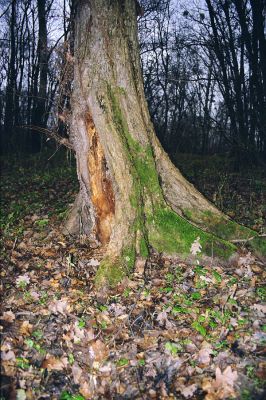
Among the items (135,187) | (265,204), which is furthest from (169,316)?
(265,204)

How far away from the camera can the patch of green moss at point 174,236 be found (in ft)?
15.9

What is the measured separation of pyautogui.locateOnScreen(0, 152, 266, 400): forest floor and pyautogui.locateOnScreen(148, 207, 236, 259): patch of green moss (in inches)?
7.7

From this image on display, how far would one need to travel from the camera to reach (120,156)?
4566 mm

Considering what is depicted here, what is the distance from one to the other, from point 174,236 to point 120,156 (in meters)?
1.46

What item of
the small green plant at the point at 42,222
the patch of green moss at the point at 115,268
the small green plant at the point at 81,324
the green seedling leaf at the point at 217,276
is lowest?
the small green plant at the point at 81,324

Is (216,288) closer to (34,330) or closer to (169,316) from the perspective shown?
(169,316)

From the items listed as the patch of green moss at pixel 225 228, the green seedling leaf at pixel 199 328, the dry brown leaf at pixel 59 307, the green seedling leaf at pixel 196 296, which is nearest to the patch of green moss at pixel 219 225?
the patch of green moss at pixel 225 228

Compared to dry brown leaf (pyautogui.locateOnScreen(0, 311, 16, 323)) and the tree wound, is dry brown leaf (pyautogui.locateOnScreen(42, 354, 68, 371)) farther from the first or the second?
the tree wound

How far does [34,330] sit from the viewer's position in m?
3.54

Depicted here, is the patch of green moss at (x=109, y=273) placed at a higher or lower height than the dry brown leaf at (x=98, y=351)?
higher

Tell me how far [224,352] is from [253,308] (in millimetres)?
798

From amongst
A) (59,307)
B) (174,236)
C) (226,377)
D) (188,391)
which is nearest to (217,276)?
(174,236)

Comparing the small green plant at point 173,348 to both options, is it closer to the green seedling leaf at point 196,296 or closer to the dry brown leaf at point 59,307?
the green seedling leaf at point 196,296

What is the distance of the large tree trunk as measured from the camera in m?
4.46
